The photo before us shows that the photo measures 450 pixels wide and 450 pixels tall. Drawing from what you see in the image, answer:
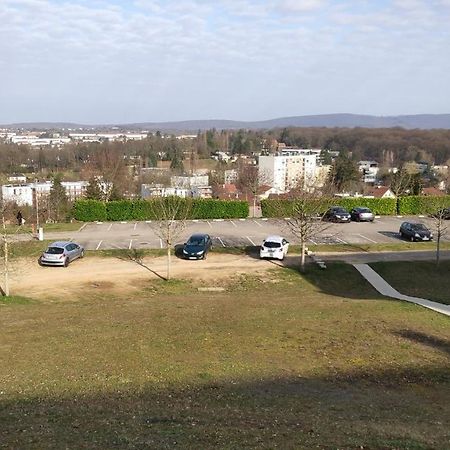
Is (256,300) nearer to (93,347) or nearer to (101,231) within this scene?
(93,347)

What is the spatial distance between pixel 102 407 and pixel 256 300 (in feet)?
34.9

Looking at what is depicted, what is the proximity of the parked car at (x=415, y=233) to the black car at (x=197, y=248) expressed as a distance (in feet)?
41.0

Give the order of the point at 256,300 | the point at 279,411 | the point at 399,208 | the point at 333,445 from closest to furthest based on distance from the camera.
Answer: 1. the point at 333,445
2. the point at 279,411
3. the point at 256,300
4. the point at 399,208

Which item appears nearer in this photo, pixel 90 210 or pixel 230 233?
pixel 230 233

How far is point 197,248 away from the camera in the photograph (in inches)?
1110

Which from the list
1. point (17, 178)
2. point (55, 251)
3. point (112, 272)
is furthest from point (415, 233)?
point (17, 178)

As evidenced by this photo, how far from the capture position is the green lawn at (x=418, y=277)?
23.6 metres

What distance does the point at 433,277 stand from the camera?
84.5 feet

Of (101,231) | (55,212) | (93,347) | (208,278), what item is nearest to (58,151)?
(55,212)

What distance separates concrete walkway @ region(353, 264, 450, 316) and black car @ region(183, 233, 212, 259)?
24.8ft

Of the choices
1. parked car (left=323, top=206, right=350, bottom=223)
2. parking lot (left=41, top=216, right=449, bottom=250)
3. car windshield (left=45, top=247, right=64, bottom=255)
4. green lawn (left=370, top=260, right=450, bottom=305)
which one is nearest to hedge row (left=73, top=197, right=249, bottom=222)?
parking lot (left=41, top=216, right=449, bottom=250)

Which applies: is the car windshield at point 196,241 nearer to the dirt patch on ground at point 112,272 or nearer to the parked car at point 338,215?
the dirt patch on ground at point 112,272

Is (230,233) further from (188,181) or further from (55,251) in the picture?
(188,181)

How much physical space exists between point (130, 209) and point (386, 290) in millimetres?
22065
